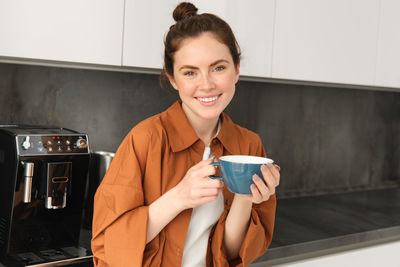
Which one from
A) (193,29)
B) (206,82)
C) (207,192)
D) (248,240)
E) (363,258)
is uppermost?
(193,29)

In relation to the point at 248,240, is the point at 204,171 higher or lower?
higher

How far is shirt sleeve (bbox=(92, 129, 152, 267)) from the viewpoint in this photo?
892 mm

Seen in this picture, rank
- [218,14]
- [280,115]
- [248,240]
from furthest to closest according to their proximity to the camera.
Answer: [280,115], [218,14], [248,240]

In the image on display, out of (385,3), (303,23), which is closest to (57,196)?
(303,23)

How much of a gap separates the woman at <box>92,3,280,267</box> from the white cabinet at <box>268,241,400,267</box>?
1.82 feet

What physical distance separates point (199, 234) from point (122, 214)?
21cm

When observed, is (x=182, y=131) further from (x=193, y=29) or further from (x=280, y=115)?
(x=280, y=115)

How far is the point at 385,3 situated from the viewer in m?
1.99

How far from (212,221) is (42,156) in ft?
1.59

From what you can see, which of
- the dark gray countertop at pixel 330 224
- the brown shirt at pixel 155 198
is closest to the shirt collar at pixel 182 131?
the brown shirt at pixel 155 198

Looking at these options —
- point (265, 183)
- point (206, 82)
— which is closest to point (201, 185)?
point (265, 183)

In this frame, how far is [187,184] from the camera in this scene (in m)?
0.86

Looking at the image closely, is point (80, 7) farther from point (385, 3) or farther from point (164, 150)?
point (385, 3)

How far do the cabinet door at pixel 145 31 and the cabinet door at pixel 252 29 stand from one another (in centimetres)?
23
